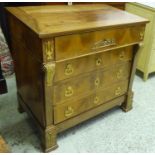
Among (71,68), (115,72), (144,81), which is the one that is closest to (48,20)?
(71,68)

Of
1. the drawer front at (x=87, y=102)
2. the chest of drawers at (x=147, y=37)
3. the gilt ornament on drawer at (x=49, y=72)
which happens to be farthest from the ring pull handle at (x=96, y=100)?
the chest of drawers at (x=147, y=37)

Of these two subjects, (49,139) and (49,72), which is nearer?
(49,72)

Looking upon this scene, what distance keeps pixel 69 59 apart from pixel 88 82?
262 millimetres

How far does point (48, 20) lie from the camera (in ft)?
3.86

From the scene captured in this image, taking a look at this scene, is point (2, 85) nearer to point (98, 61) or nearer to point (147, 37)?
point (98, 61)

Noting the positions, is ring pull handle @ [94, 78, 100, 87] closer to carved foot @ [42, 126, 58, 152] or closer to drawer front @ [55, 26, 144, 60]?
drawer front @ [55, 26, 144, 60]

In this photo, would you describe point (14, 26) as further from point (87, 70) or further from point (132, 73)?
point (132, 73)

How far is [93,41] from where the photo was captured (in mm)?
1183

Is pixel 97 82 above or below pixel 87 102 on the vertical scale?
above

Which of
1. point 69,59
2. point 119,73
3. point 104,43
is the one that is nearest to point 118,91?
point 119,73

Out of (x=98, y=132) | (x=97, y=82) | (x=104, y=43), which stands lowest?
(x=98, y=132)

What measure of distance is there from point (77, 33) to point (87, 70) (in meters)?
0.27

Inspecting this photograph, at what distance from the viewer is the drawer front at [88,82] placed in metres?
1.24

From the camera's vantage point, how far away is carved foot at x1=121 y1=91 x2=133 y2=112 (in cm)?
165
